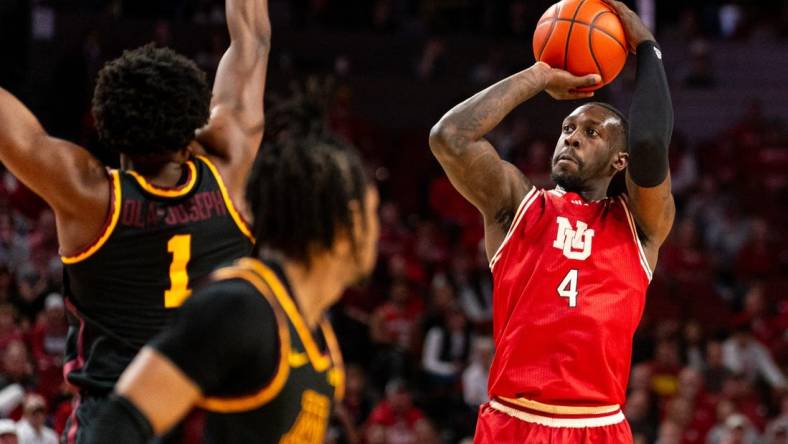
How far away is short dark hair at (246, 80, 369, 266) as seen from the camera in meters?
2.66

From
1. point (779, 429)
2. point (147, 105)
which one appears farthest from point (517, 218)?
point (779, 429)

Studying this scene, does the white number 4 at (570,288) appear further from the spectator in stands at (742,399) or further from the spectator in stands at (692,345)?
the spectator in stands at (692,345)

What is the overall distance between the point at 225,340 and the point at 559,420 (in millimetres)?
2544

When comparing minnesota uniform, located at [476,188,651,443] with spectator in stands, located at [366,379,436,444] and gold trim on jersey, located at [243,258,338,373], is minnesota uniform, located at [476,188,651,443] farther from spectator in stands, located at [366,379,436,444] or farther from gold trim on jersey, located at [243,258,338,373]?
spectator in stands, located at [366,379,436,444]

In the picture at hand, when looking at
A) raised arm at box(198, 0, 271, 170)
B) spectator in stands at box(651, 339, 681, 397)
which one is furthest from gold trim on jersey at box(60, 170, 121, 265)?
spectator in stands at box(651, 339, 681, 397)

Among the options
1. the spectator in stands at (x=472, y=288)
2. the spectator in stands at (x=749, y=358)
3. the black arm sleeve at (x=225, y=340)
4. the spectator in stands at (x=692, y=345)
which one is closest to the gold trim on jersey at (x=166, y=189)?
the black arm sleeve at (x=225, y=340)

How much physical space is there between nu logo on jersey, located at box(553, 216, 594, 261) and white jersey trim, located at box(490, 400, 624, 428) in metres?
0.63

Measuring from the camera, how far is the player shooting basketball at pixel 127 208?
3.36m

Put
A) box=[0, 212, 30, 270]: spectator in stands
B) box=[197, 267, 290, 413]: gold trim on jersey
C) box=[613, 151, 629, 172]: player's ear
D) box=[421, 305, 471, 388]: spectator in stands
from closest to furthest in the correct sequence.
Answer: box=[197, 267, 290, 413]: gold trim on jersey → box=[613, 151, 629, 172]: player's ear → box=[0, 212, 30, 270]: spectator in stands → box=[421, 305, 471, 388]: spectator in stands

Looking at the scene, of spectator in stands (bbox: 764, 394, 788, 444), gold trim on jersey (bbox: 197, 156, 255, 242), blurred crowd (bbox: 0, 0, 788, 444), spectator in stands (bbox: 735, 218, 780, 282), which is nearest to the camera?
gold trim on jersey (bbox: 197, 156, 255, 242)

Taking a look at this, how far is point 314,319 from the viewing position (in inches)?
107

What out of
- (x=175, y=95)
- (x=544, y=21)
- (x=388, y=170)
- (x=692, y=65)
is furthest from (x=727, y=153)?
(x=175, y=95)

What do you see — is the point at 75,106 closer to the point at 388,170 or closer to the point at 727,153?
the point at 388,170

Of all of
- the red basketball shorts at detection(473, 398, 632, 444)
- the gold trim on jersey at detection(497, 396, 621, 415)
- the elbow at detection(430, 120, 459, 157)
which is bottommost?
the red basketball shorts at detection(473, 398, 632, 444)
